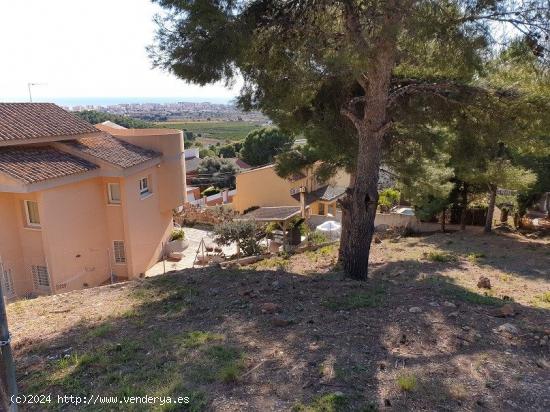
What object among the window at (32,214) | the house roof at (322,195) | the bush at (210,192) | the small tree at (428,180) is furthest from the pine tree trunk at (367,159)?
the bush at (210,192)

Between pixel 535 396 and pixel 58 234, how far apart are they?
13.3m

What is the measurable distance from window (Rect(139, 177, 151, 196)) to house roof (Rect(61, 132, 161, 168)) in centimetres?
104

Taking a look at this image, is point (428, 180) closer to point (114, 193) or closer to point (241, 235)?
point (241, 235)

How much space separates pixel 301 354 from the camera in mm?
4656

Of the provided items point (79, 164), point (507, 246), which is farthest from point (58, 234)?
point (507, 246)

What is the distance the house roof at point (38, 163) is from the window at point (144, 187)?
2.61 meters

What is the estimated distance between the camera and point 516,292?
368 inches

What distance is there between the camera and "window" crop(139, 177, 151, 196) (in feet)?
55.9

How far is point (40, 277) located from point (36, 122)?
5257mm

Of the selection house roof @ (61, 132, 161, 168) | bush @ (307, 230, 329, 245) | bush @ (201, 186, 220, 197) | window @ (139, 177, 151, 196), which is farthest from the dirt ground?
bush @ (201, 186, 220, 197)

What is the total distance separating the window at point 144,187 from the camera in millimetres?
17047

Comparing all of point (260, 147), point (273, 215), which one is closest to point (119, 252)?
point (273, 215)

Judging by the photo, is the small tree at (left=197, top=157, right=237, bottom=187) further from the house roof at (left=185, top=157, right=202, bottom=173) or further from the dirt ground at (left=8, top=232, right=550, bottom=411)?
the dirt ground at (left=8, top=232, right=550, bottom=411)

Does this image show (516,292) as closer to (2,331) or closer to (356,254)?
(356,254)
